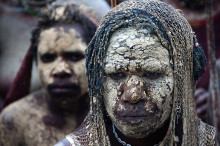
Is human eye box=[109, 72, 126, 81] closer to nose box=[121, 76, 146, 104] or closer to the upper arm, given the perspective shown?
nose box=[121, 76, 146, 104]

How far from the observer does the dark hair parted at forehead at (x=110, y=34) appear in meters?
2.31

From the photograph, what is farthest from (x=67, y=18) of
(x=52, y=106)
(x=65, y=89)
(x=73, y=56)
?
(x=52, y=106)

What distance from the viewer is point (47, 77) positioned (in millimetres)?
3520

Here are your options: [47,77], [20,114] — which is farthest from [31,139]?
[47,77]

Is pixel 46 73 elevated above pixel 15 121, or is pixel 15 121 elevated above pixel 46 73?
pixel 46 73

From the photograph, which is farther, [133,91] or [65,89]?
[65,89]

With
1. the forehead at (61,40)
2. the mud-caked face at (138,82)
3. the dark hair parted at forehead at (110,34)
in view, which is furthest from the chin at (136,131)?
the forehead at (61,40)

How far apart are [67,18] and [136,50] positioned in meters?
1.44

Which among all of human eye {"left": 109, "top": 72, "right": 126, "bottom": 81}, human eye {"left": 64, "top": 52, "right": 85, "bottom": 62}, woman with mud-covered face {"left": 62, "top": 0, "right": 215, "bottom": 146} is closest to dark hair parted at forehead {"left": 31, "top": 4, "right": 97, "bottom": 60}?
human eye {"left": 64, "top": 52, "right": 85, "bottom": 62}

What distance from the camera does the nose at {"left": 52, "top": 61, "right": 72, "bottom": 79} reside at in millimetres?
3438

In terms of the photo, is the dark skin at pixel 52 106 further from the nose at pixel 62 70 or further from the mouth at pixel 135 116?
the mouth at pixel 135 116

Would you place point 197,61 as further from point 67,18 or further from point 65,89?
point 67,18

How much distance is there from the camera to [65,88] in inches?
137

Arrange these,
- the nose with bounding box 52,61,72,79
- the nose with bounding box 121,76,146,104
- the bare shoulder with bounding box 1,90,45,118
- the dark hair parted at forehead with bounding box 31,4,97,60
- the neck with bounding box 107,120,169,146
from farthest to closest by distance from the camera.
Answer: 1. the bare shoulder with bounding box 1,90,45,118
2. the dark hair parted at forehead with bounding box 31,4,97,60
3. the nose with bounding box 52,61,72,79
4. the neck with bounding box 107,120,169,146
5. the nose with bounding box 121,76,146,104
